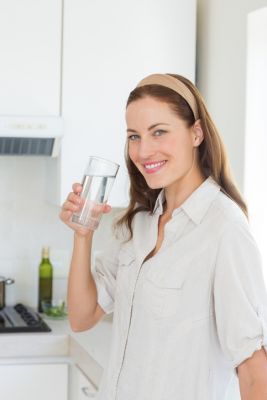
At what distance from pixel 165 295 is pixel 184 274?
58 millimetres

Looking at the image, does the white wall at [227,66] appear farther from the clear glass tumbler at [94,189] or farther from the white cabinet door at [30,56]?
the clear glass tumbler at [94,189]

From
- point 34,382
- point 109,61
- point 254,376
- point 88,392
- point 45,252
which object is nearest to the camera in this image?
point 254,376

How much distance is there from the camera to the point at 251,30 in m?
2.48

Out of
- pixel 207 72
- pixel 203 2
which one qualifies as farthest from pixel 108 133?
pixel 203 2

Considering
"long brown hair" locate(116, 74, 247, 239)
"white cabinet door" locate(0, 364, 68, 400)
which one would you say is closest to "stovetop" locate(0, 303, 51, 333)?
"white cabinet door" locate(0, 364, 68, 400)

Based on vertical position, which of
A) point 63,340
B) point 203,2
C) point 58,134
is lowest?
point 63,340

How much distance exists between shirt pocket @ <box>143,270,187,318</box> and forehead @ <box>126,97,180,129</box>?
1.02ft

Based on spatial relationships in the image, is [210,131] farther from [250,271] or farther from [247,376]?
[247,376]

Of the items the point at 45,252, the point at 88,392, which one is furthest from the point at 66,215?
the point at 45,252

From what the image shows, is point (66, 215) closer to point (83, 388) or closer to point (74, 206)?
point (74, 206)

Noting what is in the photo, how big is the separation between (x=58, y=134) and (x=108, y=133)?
199mm

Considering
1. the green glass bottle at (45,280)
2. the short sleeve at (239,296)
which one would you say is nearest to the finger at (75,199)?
the short sleeve at (239,296)

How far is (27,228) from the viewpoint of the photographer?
3275 millimetres

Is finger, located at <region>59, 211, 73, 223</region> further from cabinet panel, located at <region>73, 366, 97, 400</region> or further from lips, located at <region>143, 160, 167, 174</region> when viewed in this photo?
cabinet panel, located at <region>73, 366, 97, 400</region>
